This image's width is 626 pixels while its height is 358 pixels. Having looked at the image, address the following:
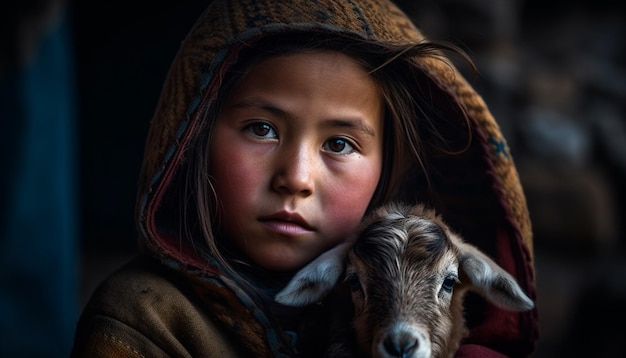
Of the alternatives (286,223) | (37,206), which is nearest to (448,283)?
(286,223)

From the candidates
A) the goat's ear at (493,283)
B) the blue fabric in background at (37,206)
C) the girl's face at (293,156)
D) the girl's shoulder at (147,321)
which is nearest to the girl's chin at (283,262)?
the girl's face at (293,156)

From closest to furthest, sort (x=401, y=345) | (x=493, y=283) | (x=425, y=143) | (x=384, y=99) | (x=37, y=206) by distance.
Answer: (x=401, y=345) < (x=493, y=283) < (x=384, y=99) < (x=425, y=143) < (x=37, y=206)

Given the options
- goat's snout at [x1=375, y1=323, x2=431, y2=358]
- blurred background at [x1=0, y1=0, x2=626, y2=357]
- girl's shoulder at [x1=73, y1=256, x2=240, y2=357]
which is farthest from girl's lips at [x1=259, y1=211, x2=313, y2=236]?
blurred background at [x1=0, y1=0, x2=626, y2=357]

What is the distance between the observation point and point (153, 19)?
6305 millimetres

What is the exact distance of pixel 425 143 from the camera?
2240 mm

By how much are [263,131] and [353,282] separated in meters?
0.47

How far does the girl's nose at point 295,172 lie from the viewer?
6.17ft

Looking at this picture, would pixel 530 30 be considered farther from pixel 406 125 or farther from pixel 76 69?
pixel 406 125

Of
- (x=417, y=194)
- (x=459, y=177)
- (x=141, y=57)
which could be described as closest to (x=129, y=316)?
(x=417, y=194)

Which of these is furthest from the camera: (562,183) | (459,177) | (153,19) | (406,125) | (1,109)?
(562,183)

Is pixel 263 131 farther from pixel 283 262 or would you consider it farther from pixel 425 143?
pixel 425 143

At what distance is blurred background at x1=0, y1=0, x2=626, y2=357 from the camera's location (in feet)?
14.2

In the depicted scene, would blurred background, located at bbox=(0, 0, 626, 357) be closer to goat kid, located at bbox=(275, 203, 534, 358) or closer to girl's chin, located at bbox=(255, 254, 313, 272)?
girl's chin, located at bbox=(255, 254, 313, 272)

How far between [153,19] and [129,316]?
15.7ft
